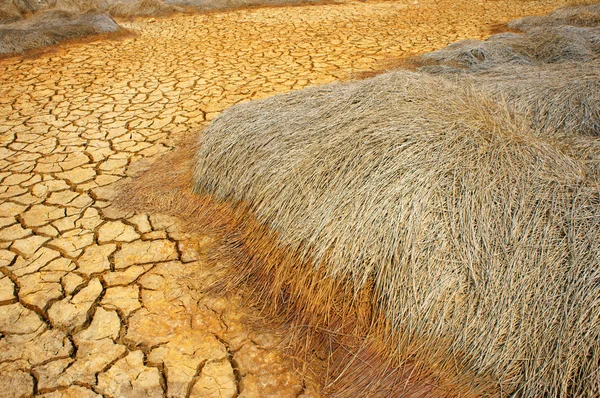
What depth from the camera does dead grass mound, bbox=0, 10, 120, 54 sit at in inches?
232

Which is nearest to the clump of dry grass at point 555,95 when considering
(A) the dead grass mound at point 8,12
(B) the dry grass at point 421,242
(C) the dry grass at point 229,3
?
(B) the dry grass at point 421,242

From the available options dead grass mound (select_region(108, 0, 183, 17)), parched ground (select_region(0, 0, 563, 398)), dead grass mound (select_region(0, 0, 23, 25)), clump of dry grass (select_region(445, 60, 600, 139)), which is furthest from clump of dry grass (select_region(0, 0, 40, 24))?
clump of dry grass (select_region(445, 60, 600, 139))

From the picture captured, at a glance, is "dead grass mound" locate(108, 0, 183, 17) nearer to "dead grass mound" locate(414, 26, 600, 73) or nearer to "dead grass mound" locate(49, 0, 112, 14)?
"dead grass mound" locate(49, 0, 112, 14)

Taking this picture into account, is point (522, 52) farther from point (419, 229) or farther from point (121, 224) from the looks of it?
point (121, 224)

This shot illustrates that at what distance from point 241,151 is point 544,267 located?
1614 mm

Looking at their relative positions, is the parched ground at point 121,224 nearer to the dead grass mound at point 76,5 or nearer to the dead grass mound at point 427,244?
the dead grass mound at point 427,244

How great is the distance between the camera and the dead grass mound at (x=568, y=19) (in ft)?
18.3

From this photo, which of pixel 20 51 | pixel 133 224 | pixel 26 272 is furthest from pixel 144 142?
pixel 20 51

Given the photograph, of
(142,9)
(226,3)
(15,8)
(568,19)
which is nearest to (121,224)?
(568,19)

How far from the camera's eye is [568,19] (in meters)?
5.68

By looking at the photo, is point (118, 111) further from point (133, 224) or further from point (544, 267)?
point (544, 267)

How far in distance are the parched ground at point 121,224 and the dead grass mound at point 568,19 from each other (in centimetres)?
62

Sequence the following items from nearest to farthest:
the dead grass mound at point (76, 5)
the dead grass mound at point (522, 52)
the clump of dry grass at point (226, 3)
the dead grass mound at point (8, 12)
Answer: the dead grass mound at point (522, 52) → the dead grass mound at point (8, 12) → the dead grass mound at point (76, 5) → the clump of dry grass at point (226, 3)

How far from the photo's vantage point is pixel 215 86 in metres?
4.44
